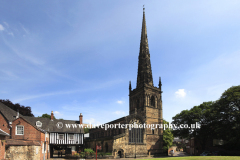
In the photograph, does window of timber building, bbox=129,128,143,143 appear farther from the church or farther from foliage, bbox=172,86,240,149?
foliage, bbox=172,86,240,149

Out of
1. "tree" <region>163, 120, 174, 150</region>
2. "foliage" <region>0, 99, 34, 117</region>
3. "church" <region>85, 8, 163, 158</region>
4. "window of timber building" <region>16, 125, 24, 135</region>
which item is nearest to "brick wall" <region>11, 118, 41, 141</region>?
"window of timber building" <region>16, 125, 24, 135</region>

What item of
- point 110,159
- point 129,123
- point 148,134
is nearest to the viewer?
point 110,159

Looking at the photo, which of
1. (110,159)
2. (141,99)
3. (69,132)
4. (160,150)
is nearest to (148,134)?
(160,150)

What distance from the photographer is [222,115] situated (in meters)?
33.2

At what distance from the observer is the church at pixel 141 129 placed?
3556 cm

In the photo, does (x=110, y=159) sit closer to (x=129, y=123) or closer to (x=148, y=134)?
(x=129, y=123)

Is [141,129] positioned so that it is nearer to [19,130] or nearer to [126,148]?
[126,148]

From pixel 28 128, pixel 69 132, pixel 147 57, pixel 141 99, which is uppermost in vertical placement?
pixel 147 57

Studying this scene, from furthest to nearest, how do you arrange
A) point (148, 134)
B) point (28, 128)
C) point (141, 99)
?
point (141, 99), point (148, 134), point (28, 128)

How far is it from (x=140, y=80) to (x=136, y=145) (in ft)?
55.7

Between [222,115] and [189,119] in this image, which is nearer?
[222,115]

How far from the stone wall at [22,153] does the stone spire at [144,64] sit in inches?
1124

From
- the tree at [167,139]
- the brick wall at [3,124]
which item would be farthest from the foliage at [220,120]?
the brick wall at [3,124]

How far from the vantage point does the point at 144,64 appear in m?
48.7
